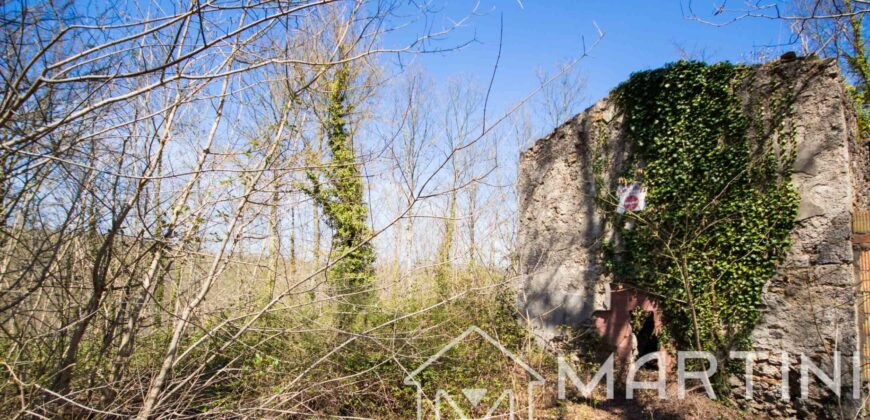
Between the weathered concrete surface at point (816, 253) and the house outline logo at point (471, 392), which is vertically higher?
the weathered concrete surface at point (816, 253)

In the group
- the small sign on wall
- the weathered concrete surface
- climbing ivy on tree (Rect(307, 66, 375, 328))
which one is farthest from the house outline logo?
the small sign on wall

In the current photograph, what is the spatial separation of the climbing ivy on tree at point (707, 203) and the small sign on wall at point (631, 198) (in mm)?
115

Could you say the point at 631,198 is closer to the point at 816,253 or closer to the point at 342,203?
the point at 816,253

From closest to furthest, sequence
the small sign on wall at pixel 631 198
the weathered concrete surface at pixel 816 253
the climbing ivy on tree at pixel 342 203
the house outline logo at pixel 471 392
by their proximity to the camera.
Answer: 1. the climbing ivy on tree at pixel 342 203
2. the weathered concrete surface at pixel 816 253
3. the house outline logo at pixel 471 392
4. the small sign on wall at pixel 631 198

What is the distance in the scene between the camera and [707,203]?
247 inches

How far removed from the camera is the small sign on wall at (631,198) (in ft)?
23.0

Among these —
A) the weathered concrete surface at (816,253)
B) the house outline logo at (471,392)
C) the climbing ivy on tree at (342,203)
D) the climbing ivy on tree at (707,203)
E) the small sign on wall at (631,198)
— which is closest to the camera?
the climbing ivy on tree at (342,203)

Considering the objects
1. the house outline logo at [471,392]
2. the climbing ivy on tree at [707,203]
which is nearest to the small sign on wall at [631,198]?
the climbing ivy on tree at [707,203]

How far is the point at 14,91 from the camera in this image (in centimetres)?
193

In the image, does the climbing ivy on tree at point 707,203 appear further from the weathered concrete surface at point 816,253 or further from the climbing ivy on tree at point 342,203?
the climbing ivy on tree at point 342,203

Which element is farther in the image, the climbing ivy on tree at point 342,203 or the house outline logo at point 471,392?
the house outline logo at point 471,392

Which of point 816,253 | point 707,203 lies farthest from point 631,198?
point 816,253

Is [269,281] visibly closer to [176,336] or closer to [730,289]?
[176,336]

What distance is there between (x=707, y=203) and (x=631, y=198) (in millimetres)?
1079
